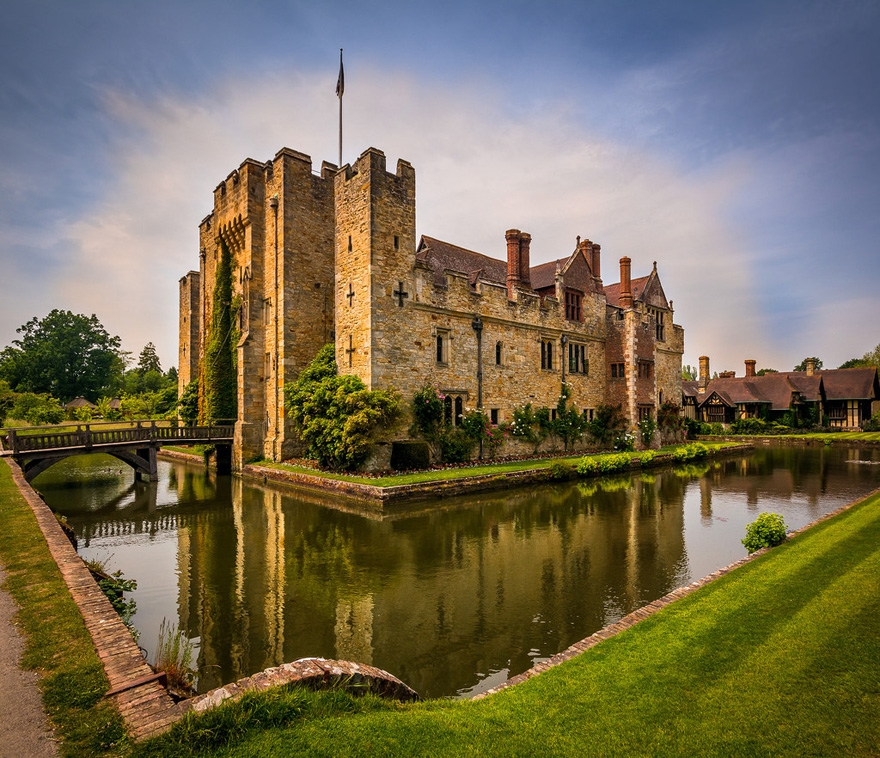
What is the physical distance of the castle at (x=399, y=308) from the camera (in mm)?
20703

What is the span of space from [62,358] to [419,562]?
227 feet

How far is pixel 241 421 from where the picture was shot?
24750 mm

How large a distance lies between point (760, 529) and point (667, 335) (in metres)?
27.6

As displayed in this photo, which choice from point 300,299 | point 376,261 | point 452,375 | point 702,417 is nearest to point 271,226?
point 300,299

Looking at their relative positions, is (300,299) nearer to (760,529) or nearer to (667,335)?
(760,529)

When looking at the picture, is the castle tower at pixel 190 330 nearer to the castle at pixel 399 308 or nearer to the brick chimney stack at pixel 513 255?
the castle at pixel 399 308

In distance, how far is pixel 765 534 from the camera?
9.16 metres

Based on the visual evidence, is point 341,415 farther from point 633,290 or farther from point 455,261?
point 633,290

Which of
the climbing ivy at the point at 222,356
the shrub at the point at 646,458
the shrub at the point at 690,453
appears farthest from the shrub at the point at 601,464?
the climbing ivy at the point at 222,356

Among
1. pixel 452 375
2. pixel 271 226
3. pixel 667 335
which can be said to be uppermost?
pixel 271 226

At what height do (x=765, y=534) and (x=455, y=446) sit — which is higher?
(x=455, y=446)

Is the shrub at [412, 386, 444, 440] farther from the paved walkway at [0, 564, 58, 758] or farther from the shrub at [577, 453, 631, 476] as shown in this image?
the paved walkway at [0, 564, 58, 758]

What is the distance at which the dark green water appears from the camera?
665 centimetres

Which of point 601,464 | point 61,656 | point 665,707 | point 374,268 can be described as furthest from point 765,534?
point 374,268
